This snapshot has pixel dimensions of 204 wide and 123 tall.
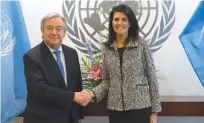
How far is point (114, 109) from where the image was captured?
6.30 feet

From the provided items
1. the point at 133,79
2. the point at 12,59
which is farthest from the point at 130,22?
the point at 12,59

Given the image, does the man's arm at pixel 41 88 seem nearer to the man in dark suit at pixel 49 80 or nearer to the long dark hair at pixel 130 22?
the man in dark suit at pixel 49 80

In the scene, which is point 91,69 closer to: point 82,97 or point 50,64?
point 82,97

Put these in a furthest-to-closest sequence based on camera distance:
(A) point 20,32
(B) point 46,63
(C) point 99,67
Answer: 1. (A) point 20,32
2. (C) point 99,67
3. (B) point 46,63

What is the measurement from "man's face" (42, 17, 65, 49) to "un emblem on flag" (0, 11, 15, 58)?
778 millimetres

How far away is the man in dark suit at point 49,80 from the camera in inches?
68.6

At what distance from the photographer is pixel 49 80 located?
176 centimetres

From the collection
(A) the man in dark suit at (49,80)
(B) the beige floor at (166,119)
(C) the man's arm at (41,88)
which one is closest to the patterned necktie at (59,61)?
(A) the man in dark suit at (49,80)

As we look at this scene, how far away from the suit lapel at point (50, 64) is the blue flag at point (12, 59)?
77 centimetres

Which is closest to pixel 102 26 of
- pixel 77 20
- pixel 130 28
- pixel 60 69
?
pixel 77 20

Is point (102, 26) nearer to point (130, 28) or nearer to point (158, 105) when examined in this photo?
point (130, 28)

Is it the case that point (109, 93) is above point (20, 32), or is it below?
below

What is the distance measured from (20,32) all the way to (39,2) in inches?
14.8

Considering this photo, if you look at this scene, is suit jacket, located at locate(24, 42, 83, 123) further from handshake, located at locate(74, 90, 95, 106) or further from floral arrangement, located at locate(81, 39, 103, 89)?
floral arrangement, located at locate(81, 39, 103, 89)
